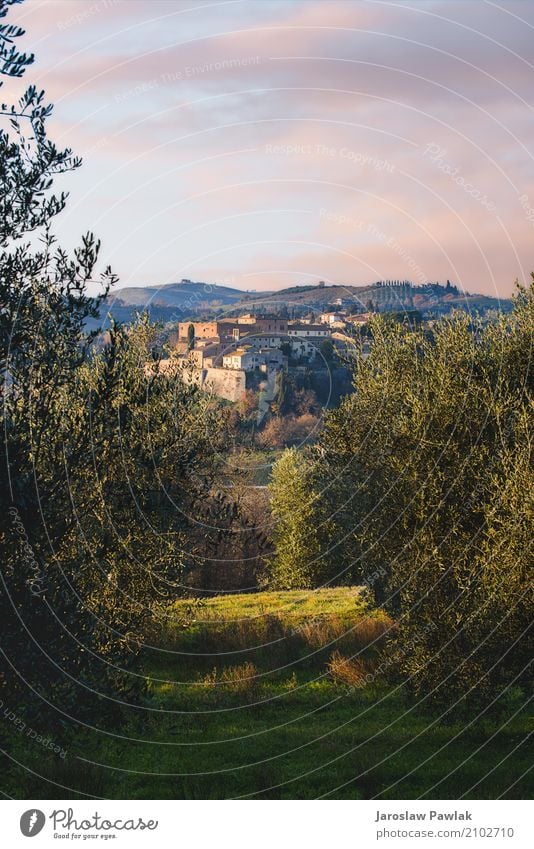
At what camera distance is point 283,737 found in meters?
21.7

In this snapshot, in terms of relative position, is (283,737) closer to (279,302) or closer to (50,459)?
(50,459)

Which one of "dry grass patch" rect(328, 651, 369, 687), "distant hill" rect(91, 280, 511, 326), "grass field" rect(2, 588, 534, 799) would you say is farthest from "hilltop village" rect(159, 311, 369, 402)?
"dry grass patch" rect(328, 651, 369, 687)

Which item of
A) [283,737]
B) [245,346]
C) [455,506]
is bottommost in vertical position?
[283,737]

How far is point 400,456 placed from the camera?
72.4 ft

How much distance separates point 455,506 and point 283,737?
7898 mm

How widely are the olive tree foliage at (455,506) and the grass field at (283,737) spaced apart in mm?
1561

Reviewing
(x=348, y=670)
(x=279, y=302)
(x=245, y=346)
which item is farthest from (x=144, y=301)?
(x=245, y=346)

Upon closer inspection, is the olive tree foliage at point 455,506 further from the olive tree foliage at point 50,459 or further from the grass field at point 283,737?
the olive tree foliage at point 50,459

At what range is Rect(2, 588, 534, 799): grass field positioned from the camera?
57.1ft

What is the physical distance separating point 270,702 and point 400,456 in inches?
360

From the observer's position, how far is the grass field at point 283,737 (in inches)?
685

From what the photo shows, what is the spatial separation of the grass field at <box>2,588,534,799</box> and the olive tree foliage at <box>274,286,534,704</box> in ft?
5.12

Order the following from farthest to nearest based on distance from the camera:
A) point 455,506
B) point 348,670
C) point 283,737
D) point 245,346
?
point 245,346, point 348,670, point 283,737, point 455,506

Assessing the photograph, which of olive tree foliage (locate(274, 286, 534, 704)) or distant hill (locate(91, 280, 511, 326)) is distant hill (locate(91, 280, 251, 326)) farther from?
olive tree foliage (locate(274, 286, 534, 704))
